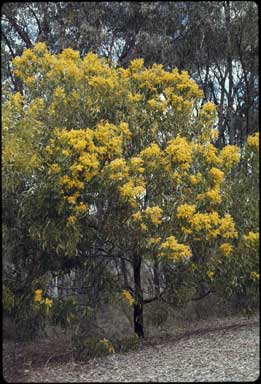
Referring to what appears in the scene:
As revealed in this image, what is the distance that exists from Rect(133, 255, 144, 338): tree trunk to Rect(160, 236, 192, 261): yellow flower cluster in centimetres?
126

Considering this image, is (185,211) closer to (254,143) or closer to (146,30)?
(254,143)

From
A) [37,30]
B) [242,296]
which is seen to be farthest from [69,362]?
[37,30]

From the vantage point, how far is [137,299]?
803cm

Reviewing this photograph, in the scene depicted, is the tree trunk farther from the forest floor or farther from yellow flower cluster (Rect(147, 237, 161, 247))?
yellow flower cluster (Rect(147, 237, 161, 247))

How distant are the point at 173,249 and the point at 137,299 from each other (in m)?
1.66

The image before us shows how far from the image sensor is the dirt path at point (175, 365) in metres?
5.93

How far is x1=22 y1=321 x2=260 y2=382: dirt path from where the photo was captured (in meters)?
5.93

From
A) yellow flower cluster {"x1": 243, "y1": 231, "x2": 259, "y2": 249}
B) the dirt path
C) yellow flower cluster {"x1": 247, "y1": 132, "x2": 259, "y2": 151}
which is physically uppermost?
yellow flower cluster {"x1": 247, "y1": 132, "x2": 259, "y2": 151}

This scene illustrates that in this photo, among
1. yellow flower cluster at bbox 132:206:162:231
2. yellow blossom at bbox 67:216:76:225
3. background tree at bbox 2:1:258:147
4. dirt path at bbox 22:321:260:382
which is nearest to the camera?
dirt path at bbox 22:321:260:382

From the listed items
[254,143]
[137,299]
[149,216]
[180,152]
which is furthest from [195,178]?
[137,299]

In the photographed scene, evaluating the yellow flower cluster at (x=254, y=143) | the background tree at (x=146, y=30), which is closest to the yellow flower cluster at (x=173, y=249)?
the yellow flower cluster at (x=254, y=143)

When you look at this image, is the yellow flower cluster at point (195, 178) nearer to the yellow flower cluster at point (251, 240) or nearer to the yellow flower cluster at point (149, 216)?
the yellow flower cluster at point (149, 216)

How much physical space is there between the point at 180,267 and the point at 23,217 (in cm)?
253

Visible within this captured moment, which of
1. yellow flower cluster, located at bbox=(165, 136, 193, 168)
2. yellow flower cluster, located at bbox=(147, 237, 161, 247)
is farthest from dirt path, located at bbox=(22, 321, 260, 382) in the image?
yellow flower cluster, located at bbox=(165, 136, 193, 168)
